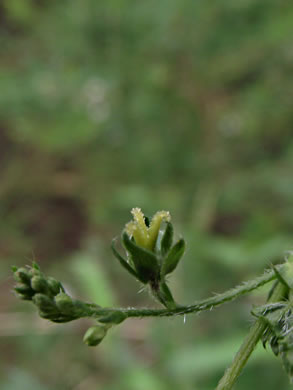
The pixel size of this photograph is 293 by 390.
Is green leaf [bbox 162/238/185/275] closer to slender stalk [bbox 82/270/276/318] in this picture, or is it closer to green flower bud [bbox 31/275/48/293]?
slender stalk [bbox 82/270/276/318]

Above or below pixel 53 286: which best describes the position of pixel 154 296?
below

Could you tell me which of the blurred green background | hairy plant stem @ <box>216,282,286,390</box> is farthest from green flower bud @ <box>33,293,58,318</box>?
the blurred green background

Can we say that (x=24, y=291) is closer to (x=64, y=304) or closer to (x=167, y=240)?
(x=64, y=304)

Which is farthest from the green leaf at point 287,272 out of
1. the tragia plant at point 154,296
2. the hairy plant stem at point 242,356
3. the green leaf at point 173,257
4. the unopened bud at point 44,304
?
the unopened bud at point 44,304

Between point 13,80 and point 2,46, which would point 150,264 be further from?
point 2,46

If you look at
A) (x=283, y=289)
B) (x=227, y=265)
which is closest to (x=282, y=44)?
(x=227, y=265)

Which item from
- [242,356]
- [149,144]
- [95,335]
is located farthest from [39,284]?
[149,144]

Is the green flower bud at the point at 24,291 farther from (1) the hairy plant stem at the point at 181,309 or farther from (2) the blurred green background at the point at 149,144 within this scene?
(2) the blurred green background at the point at 149,144
